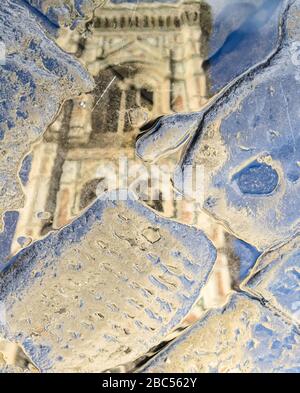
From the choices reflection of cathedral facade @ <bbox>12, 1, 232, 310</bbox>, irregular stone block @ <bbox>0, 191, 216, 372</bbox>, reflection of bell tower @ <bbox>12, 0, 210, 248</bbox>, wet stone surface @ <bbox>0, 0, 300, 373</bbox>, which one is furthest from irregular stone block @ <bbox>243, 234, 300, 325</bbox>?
reflection of bell tower @ <bbox>12, 0, 210, 248</bbox>

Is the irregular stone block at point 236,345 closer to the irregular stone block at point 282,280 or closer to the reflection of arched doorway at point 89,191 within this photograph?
the irregular stone block at point 282,280

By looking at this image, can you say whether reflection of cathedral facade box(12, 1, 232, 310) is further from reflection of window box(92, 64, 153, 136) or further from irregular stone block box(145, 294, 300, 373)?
irregular stone block box(145, 294, 300, 373)

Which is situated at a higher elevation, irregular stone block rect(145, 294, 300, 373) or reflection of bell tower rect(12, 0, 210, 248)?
reflection of bell tower rect(12, 0, 210, 248)

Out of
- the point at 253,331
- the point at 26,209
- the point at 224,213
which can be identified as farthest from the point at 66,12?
the point at 253,331

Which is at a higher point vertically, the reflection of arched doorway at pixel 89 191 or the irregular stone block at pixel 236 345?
the reflection of arched doorway at pixel 89 191

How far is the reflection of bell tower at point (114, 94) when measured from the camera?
5.19 feet

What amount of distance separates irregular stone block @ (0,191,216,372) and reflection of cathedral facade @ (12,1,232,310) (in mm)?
90

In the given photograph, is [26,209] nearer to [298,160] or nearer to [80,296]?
[80,296]

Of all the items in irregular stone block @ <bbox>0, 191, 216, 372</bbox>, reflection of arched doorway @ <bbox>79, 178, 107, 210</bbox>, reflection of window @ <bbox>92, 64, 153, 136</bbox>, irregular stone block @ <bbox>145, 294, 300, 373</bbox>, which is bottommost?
irregular stone block @ <bbox>145, 294, 300, 373</bbox>

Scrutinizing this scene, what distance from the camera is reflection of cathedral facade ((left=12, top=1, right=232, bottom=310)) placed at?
5.18 feet

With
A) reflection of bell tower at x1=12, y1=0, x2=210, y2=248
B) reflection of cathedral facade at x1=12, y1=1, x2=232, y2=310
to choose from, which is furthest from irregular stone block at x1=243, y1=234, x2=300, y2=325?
reflection of bell tower at x1=12, y1=0, x2=210, y2=248

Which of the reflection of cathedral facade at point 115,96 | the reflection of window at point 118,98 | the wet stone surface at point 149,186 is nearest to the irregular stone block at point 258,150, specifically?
the wet stone surface at point 149,186

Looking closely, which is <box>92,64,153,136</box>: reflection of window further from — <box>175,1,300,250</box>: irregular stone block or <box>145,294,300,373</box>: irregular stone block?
<box>145,294,300,373</box>: irregular stone block
